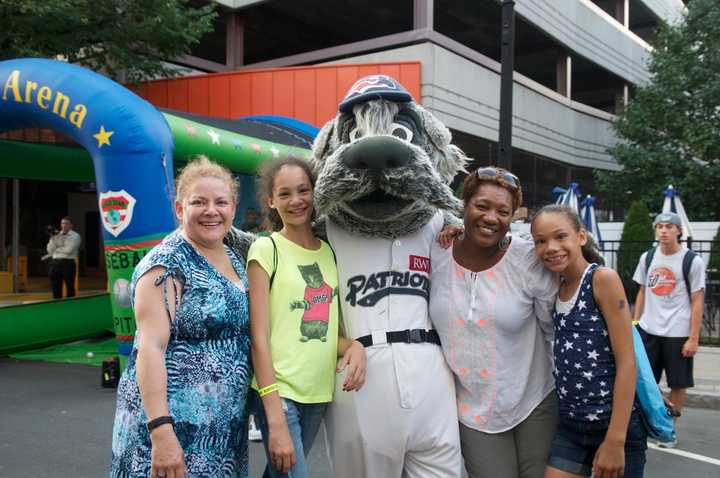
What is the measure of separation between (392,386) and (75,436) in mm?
3712

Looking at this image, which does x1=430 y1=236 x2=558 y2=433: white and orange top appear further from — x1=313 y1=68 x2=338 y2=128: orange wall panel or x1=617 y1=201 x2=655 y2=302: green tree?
x1=313 y1=68 x2=338 y2=128: orange wall panel

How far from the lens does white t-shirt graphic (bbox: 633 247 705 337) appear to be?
539 centimetres

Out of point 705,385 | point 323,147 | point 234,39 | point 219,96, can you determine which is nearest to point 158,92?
point 219,96

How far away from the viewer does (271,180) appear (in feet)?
8.52

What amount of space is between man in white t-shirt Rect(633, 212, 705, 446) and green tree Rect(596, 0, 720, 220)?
1175 cm

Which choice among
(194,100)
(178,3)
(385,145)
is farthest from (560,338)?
(194,100)

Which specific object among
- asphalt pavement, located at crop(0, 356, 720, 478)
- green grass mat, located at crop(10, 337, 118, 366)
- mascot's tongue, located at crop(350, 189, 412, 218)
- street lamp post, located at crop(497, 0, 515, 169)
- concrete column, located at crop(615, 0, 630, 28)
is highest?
concrete column, located at crop(615, 0, 630, 28)

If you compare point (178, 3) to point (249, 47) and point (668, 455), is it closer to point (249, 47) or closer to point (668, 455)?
point (249, 47)

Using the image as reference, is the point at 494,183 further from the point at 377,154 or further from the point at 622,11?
the point at 622,11

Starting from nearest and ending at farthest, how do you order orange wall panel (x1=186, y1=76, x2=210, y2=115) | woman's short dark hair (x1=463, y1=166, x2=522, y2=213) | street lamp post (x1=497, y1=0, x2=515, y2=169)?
woman's short dark hair (x1=463, y1=166, x2=522, y2=213), street lamp post (x1=497, y1=0, x2=515, y2=169), orange wall panel (x1=186, y1=76, x2=210, y2=115)

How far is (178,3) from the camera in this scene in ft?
40.5

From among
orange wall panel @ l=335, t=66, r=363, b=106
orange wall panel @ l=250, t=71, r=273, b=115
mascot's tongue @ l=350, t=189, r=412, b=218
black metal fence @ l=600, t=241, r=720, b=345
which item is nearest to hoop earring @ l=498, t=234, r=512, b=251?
mascot's tongue @ l=350, t=189, r=412, b=218

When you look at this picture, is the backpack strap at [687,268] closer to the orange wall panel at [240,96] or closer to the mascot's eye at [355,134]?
the mascot's eye at [355,134]

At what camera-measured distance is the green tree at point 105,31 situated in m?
10.5
